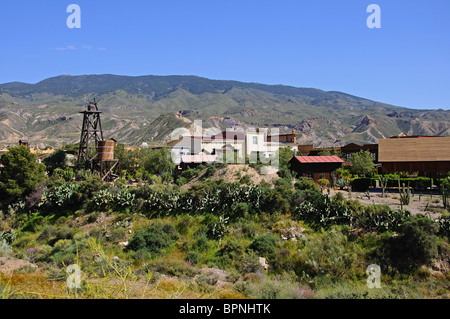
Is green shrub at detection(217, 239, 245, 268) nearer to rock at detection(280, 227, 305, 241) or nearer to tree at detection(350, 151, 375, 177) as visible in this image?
rock at detection(280, 227, 305, 241)

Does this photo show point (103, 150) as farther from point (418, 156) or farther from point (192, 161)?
point (418, 156)

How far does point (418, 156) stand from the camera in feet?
100

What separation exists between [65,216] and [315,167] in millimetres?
21533

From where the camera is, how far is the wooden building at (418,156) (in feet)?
97.0

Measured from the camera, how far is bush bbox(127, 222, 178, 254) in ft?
53.1

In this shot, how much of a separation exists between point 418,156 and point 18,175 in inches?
1439

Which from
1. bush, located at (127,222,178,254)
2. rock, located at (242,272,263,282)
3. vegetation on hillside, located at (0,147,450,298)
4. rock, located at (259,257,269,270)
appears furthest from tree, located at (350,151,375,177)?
rock, located at (242,272,263,282)

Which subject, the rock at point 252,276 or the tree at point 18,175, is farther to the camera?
the tree at point 18,175

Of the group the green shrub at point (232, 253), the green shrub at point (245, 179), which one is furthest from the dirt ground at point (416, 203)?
the green shrub at point (232, 253)

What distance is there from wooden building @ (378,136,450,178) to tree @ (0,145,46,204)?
32475 millimetres

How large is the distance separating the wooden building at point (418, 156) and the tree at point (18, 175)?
3248 cm

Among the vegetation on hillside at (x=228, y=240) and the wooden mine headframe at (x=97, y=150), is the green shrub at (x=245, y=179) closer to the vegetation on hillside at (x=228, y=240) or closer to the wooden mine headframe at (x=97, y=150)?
the vegetation on hillside at (x=228, y=240)

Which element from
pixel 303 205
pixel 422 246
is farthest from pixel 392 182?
pixel 422 246
